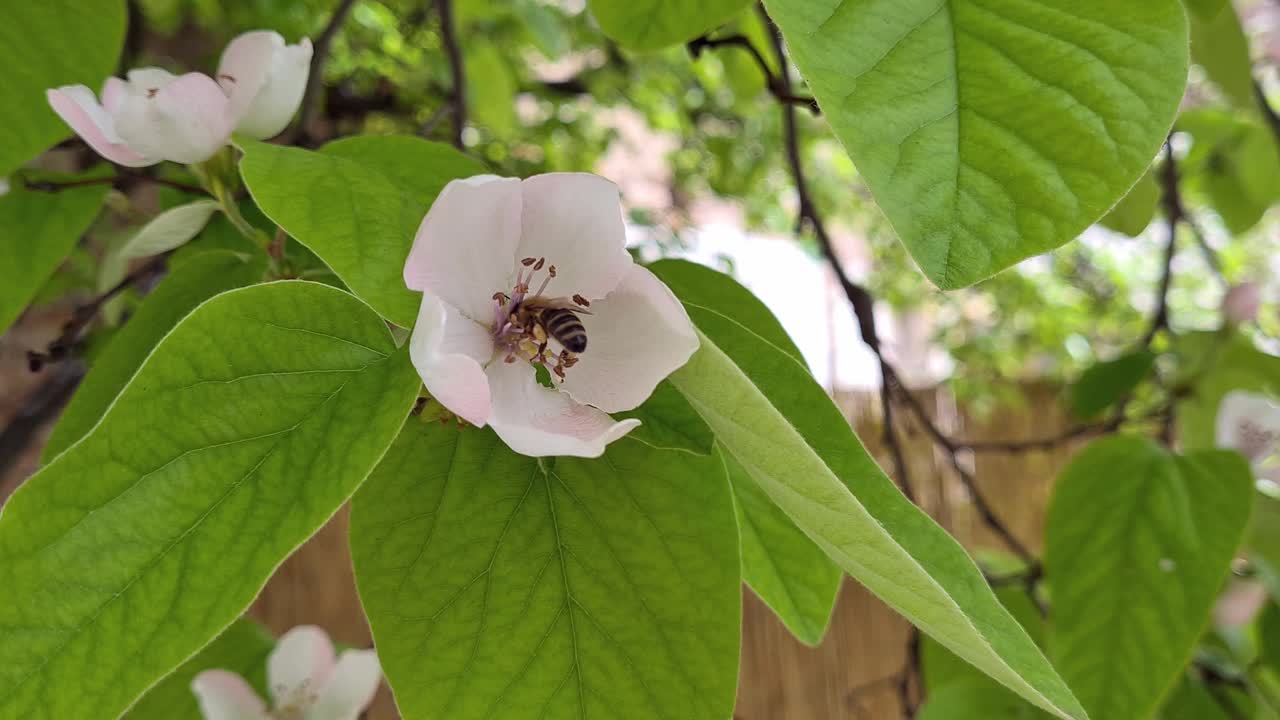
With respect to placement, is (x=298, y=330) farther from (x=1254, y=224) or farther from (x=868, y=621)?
(x=868, y=621)

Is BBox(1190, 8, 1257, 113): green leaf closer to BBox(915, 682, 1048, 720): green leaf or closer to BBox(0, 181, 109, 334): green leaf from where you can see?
BBox(915, 682, 1048, 720): green leaf

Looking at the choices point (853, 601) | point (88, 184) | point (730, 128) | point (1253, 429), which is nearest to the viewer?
point (88, 184)

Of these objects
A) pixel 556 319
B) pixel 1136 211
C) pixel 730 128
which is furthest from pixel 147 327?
pixel 730 128

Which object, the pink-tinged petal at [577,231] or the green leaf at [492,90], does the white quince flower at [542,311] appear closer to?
the pink-tinged petal at [577,231]

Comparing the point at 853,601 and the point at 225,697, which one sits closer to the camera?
the point at 225,697

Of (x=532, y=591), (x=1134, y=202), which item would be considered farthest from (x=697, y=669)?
(x=1134, y=202)

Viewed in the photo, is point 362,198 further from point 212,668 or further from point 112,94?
point 212,668

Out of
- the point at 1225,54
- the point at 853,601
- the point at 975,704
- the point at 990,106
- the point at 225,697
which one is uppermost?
the point at 1225,54
